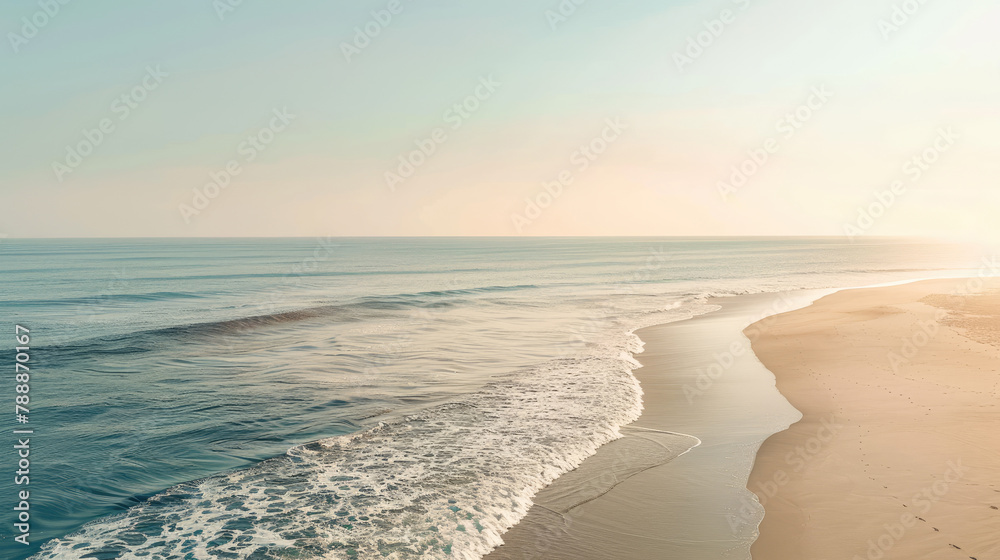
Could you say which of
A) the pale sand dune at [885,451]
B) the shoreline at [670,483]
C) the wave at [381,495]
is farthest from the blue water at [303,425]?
the pale sand dune at [885,451]

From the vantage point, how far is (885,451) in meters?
8.85

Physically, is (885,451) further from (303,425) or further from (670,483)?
(303,425)

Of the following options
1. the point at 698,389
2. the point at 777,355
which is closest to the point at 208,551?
the point at 698,389

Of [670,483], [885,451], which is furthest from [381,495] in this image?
[885,451]

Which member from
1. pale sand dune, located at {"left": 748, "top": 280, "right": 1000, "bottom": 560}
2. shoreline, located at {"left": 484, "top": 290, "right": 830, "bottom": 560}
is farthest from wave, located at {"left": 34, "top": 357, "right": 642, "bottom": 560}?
pale sand dune, located at {"left": 748, "top": 280, "right": 1000, "bottom": 560}

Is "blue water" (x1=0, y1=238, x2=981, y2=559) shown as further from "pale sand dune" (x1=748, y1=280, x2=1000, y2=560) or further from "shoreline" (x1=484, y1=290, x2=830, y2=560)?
"pale sand dune" (x1=748, y1=280, x2=1000, y2=560)

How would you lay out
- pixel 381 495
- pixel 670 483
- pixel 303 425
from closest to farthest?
pixel 381 495 → pixel 670 483 → pixel 303 425

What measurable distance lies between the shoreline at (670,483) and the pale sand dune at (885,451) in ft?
1.34

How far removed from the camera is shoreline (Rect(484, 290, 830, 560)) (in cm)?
655

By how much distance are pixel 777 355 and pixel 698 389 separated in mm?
5499

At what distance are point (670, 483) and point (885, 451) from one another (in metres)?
3.84

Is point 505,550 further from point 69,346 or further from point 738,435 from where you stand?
point 69,346

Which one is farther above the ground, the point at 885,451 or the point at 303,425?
the point at 303,425

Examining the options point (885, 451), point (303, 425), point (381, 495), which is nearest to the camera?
point (381, 495)
